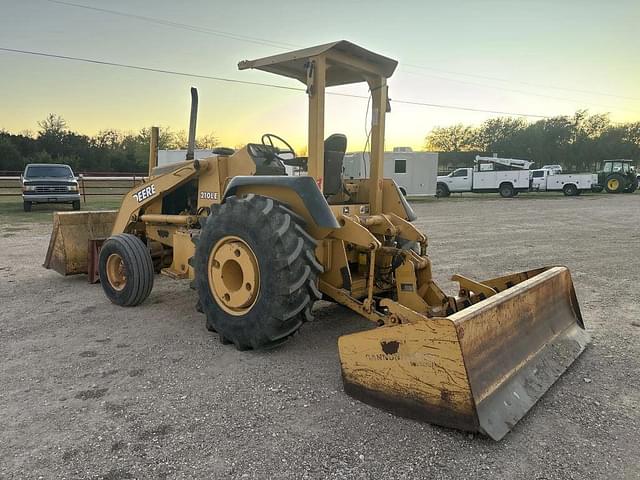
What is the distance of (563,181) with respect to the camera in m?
32.1

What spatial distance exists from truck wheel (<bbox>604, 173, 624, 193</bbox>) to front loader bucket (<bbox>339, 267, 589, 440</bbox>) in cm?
3570

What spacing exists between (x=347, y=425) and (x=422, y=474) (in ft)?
1.95

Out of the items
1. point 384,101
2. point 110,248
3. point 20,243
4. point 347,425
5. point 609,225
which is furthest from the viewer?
point 609,225

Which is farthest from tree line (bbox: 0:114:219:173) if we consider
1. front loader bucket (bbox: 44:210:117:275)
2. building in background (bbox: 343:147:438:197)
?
front loader bucket (bbox: 44:210:117:275)

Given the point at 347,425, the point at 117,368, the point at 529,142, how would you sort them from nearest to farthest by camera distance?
1. the point at 347,425
2. the point at 117,368
3. the point at 529,142

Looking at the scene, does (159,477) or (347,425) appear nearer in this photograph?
(159,477)

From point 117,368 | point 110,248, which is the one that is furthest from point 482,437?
point 110,248

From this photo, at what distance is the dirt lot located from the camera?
260 cm

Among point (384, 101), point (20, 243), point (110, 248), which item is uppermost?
point (384, 101)

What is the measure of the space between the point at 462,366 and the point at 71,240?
5806 mm

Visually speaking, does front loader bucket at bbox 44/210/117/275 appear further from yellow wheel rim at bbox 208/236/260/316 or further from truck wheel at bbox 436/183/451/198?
truck wheel at bbox 436/183/451/198

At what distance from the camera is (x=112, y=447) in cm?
274

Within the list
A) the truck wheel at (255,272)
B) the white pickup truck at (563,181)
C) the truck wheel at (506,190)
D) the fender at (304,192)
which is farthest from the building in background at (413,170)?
the truck wheel at (255,272)

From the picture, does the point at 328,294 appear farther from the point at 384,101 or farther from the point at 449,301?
the point at 384,101
